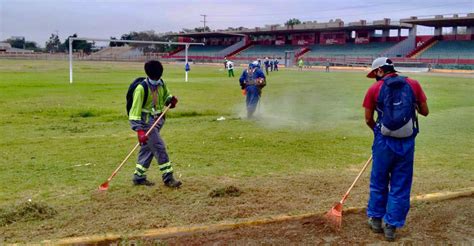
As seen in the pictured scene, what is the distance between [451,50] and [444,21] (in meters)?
4.10

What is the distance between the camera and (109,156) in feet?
30.8

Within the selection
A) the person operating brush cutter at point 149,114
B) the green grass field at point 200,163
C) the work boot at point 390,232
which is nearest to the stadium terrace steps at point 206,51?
the green grass field at point 200,163

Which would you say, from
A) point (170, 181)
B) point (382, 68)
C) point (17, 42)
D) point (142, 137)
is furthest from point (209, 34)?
point (17, 42)

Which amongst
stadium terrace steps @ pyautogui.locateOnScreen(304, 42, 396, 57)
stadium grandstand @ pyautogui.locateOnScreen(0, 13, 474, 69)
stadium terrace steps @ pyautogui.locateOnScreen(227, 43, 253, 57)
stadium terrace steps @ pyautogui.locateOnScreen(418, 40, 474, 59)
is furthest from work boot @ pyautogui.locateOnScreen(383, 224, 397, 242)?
stadium terrace steps @ pyautogui.locateOnScreen(227, 43, 253, 57)

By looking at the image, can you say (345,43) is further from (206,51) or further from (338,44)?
(206,51)

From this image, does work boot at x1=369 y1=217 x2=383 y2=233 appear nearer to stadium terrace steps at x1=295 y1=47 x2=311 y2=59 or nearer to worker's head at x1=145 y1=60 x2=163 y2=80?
worker's head at x1=145 y1=60 x2=163 y2=80

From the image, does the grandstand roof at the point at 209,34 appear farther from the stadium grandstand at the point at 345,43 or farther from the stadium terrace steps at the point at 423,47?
the stadium terrace steps at the point at 423,47

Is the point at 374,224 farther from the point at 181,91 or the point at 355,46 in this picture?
the point at 355,46

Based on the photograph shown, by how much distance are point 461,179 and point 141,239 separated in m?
5.15

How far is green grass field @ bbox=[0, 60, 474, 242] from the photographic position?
5828 mm

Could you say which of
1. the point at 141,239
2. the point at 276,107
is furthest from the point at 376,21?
the point at 141,239

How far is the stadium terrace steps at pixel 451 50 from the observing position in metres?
56.7

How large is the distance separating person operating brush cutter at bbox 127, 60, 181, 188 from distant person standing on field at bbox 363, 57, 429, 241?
2.89 metres

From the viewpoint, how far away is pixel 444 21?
2391 inches
